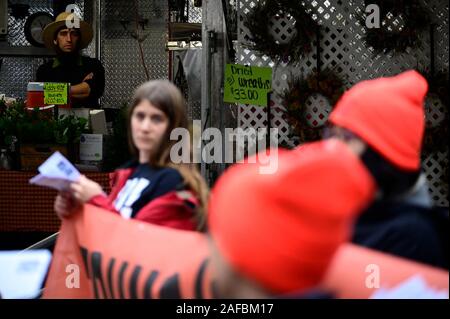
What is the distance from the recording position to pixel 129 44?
9828mm

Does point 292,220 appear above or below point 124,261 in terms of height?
above

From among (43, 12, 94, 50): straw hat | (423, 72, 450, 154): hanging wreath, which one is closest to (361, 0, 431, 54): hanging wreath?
(423, 72, 450, 154): hanging wreath

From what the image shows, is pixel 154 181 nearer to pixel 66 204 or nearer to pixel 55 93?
pixel 66 204

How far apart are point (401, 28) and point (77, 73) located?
3.45m

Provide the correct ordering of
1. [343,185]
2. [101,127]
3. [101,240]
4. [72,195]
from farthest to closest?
[101,127] < [72,195] < [101,240] < [343,185]

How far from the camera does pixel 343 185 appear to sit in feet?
3.88

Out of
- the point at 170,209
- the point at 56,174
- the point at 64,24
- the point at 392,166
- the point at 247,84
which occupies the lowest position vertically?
the point at 170,209

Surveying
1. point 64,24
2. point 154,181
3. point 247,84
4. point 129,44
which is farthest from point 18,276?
point 129,44

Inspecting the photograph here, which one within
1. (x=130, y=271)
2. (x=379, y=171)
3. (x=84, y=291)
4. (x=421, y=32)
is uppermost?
(x=421, y=32)

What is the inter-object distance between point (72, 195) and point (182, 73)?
23.0 ft

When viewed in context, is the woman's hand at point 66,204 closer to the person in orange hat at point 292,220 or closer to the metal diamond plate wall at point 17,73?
the person in orange hat at point 292,220

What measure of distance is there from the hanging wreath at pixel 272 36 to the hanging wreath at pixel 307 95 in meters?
0.28
